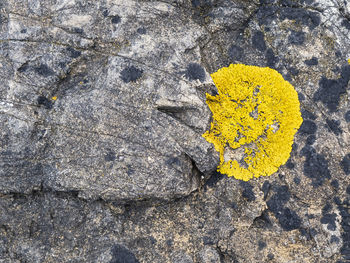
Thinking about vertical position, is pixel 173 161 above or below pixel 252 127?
below

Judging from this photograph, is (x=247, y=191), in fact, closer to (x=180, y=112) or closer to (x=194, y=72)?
(x=180, y=112)

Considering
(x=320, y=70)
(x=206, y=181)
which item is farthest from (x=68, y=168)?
(x=320, y=70)

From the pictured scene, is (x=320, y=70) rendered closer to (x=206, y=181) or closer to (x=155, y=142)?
(x=206, y=181)

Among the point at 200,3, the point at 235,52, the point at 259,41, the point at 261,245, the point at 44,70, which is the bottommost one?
the point at 261,245

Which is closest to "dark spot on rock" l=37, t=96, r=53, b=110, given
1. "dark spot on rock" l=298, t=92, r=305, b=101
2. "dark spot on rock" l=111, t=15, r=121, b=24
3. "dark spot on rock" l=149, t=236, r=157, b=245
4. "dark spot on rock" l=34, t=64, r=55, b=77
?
"dark spot on rock" l=34, t=64, r=55, b=77

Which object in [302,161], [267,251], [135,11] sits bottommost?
[267,251]

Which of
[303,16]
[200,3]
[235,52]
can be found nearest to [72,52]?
[200,3]
